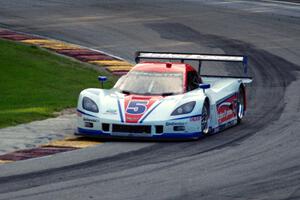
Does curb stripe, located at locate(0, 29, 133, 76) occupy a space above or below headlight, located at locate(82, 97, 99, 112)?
below

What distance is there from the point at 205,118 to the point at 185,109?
0.52 m

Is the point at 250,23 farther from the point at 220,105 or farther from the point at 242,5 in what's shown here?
the point at 220,105

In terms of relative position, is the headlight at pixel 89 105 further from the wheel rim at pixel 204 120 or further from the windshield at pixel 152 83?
the wheel rim at pixel 204 120

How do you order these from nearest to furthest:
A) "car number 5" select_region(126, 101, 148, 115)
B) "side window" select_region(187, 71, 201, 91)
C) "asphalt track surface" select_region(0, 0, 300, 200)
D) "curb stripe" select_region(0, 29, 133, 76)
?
"asphalt track surface" select_region(0, 0, 300, 200) → "car number 5" select_region(126, 101, 148, 115) → "side window" select_region(187, 71, 201, 91) → "curb stripe" select_region(0, 29, 133, 76)

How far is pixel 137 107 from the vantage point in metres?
18.5

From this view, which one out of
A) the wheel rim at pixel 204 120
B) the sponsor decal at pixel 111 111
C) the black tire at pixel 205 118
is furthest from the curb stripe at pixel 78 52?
the sponsor decal at pixel 111 111

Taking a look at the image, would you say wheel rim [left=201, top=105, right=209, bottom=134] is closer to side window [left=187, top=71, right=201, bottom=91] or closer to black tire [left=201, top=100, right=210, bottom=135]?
black tire [left=201, top=100, right=210, bottom=135]

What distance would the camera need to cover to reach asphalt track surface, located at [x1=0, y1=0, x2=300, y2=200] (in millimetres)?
13547

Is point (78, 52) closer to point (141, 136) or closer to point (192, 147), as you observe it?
point (141, 136)

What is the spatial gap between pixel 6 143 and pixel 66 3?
2732 cm

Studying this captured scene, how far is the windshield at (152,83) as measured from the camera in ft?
63.5

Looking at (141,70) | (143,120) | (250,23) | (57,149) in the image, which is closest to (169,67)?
(141,70)

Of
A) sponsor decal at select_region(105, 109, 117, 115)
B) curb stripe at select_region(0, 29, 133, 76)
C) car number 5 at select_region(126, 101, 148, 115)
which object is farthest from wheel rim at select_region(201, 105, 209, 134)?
curb stripe at select_region(0, 29, 133, 76)

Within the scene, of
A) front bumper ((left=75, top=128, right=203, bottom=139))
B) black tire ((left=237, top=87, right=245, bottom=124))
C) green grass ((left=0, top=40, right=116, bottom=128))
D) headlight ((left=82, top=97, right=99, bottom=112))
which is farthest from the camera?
green grass ((left=0, top=40, right=116, bottom=128))
